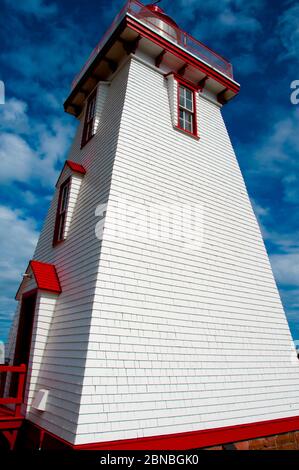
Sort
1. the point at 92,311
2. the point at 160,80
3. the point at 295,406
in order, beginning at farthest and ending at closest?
the point at 160,80 → the point at 295,406 → the point at 92,311

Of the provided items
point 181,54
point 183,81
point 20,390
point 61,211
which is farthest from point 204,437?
point 181,54

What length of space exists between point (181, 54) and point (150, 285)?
26.1ft

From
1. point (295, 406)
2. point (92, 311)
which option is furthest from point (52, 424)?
point (295, 406)

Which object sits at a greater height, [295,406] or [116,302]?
[116,302]

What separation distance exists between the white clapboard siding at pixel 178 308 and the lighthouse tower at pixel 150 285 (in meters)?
0.03

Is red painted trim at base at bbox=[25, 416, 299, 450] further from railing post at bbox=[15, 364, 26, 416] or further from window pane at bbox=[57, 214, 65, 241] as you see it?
window pane at bbox=[57, 214, 65, 241]

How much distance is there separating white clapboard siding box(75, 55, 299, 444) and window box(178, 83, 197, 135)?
50 centimetres

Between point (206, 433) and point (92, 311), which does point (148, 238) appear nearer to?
point (92, 311)

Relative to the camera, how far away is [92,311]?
5.95 m

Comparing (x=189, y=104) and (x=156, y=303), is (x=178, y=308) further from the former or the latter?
(x=189, y=104)

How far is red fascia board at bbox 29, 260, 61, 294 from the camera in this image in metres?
7.74

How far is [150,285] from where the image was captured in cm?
686

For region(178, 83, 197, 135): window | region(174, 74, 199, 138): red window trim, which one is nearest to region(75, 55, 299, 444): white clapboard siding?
region(174, 74, 199, 138): red window trim

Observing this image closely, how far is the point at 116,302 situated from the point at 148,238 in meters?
1.73
